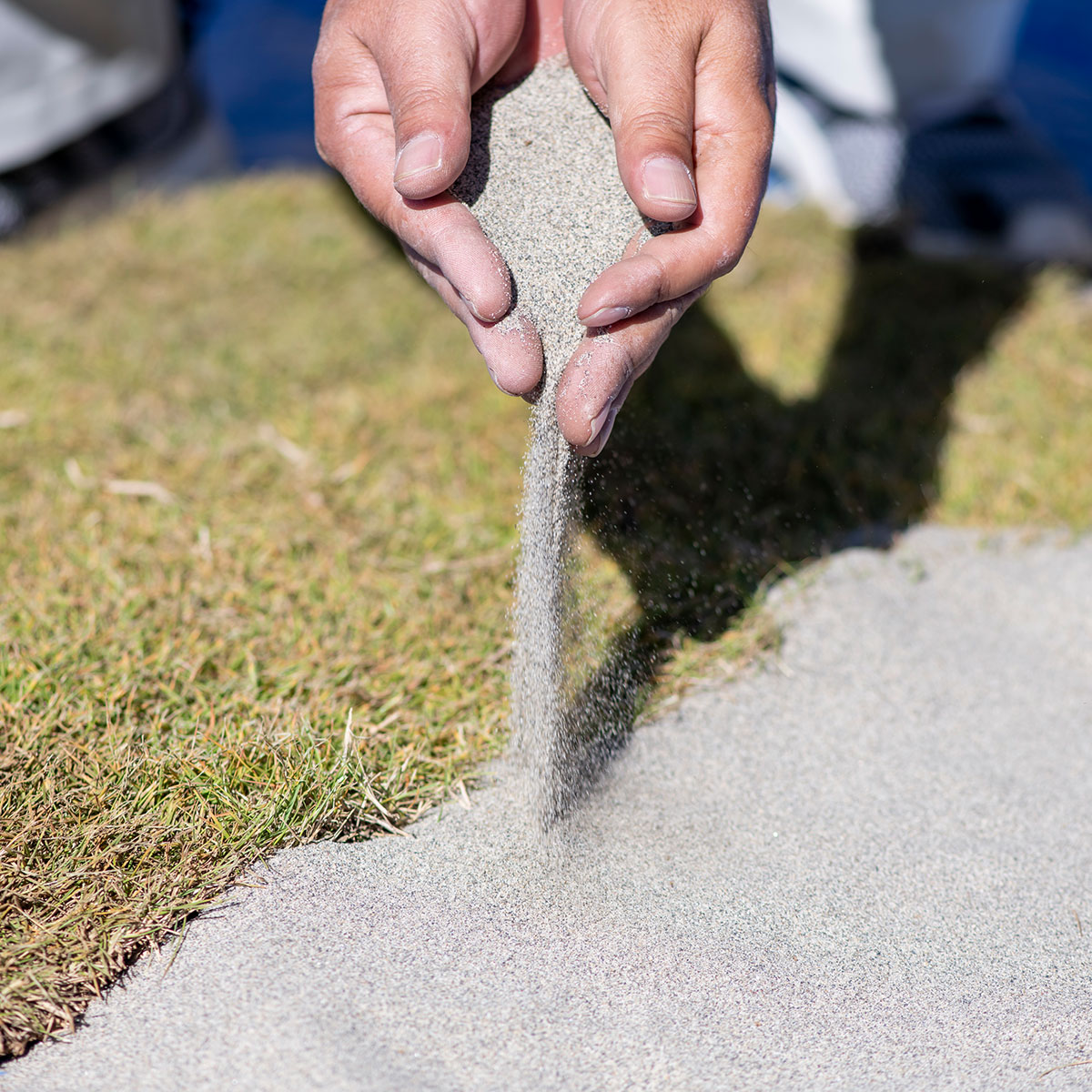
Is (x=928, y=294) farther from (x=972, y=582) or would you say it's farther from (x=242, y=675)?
(x=242, y=675)

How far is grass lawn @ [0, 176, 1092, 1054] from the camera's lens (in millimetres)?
1481

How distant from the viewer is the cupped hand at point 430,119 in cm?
145

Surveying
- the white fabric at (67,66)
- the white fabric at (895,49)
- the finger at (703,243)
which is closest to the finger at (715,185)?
the finger at (703,243)

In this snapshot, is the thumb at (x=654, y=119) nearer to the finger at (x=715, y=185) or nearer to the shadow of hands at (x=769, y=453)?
the finger at (x=715, y=185)

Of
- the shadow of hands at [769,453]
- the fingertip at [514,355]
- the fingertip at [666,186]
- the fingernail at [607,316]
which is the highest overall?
the fingertip at [666,186]

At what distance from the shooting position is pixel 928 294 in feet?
10.4

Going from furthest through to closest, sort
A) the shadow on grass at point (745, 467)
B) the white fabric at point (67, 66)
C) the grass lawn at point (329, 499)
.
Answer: the white fabric at point (67, 66) → the shadow on grass at point (745, 467) → the grass lawn at point (329, 499)

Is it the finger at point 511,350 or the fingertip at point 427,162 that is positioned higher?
the fingertip at point 427,162

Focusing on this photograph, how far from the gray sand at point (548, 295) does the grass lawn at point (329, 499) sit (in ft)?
0.45

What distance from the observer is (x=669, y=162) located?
1418 millimetres

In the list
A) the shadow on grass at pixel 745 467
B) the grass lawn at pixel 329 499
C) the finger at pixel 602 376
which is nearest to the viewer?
the finger at pixel 602 376

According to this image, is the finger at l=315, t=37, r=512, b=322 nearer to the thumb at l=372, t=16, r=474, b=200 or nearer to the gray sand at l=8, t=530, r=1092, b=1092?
the thumb at l=372, t=16, r=474, b=200

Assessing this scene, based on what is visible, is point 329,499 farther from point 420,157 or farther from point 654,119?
point 654,119

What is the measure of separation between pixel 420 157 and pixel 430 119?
0.06 m
